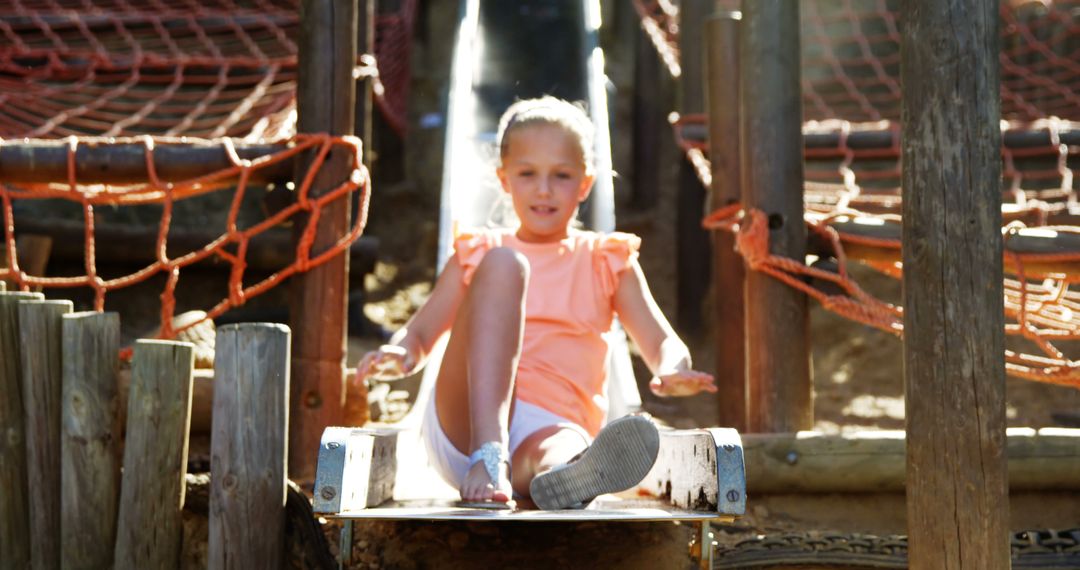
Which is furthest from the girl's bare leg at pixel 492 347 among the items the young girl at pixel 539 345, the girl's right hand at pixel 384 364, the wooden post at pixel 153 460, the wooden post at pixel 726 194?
the wooden post at pixel 726 194

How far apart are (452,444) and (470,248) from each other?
515 millimetres

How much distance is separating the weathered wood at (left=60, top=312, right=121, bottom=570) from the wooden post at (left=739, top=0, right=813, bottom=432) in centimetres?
154

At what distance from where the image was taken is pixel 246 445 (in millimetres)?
2154

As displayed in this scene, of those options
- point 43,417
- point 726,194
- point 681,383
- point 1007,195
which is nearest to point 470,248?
point 681,383

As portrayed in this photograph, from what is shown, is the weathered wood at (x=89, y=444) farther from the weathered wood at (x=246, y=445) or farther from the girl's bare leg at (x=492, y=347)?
the girl's bare leg at (x=492, y=347)

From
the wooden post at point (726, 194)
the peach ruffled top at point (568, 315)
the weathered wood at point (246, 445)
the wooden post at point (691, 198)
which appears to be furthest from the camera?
the wooden post at point (691, 198)

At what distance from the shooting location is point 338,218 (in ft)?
9.98

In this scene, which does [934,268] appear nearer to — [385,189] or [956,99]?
[956,99]

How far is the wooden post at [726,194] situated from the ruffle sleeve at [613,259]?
997 mm

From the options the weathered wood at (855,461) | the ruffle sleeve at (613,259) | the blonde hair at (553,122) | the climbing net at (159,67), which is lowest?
the weathered wood at (855,461)

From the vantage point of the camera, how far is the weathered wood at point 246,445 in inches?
84.5

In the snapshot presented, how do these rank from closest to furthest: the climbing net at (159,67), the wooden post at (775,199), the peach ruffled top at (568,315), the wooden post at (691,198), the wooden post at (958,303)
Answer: the wooden post at (958,303), the peach ruffled top at (568,315), the wooden post at (775,199), the climbing net at (159,67), the wooden post at (691,198)

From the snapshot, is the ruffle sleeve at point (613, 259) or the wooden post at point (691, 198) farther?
the wooden post at point (691, 198)

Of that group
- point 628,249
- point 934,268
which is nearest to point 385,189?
point 628,249
